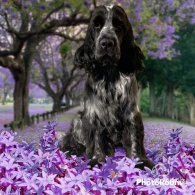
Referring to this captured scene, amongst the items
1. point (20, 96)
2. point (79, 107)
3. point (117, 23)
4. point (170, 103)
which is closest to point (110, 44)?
point (117, 23)

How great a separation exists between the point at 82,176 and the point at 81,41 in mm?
16634

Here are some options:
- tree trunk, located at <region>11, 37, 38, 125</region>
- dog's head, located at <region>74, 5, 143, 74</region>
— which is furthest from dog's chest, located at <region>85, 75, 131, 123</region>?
tree trunk, located at <region>11, 37, 38, 125</region>

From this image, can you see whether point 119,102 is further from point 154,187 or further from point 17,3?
point 17,3

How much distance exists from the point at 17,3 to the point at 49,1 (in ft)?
5.94

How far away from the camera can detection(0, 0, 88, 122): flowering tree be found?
14586 millimetres

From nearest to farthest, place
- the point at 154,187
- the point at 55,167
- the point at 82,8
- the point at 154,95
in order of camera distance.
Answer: the point at 154,187 → the point at 55,167 → the point at 82,8 → the point at 154,95

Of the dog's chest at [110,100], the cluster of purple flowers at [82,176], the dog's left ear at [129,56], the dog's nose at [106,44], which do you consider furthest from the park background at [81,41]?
the cluster of purple flowers at [82,176]

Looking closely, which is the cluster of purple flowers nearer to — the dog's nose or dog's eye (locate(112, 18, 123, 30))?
the dog's nose

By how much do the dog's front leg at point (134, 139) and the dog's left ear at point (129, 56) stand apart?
0.34 m

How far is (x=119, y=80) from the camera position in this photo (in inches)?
127

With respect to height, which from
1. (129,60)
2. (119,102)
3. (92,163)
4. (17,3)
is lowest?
(92,163)

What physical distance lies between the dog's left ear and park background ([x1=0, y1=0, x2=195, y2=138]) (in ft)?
1.62

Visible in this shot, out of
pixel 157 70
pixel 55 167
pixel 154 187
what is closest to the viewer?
pixel 154 187

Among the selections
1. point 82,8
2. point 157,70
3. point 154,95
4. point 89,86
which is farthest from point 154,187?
point 154,95
